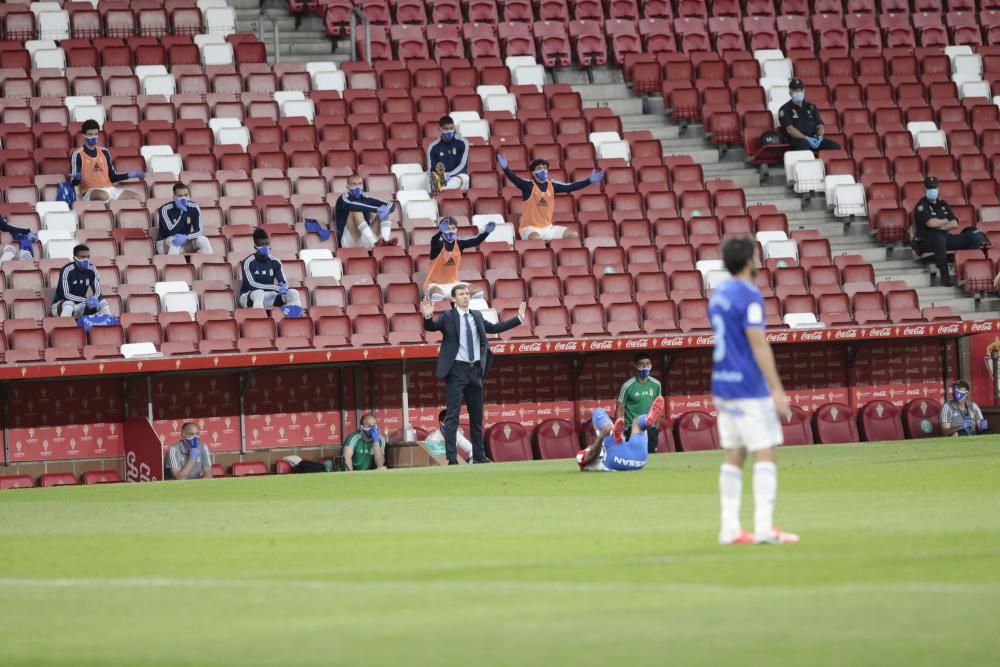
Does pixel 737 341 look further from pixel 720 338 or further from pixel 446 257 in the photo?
pixel 446 257

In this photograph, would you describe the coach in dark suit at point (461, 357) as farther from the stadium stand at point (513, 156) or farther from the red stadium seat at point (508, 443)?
the red stadium seat at point (508, 443)

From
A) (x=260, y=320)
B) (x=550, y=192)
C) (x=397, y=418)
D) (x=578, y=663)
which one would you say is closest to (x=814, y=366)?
(x=550, y=192)

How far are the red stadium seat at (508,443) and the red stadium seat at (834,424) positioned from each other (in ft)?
14.8

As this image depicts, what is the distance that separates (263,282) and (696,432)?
6.53 m

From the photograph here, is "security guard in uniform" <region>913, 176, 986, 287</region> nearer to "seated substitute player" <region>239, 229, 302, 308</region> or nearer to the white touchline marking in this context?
"seated substitute player" <region>239, 229, 302, 308</region>

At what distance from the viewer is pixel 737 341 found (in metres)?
9.44

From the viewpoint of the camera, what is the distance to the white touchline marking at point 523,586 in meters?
7.50

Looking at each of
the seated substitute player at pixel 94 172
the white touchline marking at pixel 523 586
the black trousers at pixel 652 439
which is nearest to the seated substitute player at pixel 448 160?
the seated substitute player at pixel 94 172

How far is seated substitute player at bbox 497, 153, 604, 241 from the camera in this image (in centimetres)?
2577

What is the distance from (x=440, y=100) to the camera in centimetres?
2875

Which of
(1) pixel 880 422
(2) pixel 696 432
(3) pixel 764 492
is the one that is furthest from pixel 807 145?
(3) pixel 764 492

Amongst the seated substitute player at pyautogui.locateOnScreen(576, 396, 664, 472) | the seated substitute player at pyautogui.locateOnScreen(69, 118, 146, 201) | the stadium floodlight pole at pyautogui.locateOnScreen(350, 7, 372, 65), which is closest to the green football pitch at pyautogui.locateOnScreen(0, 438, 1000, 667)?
the seated substitute player at pyautogui.locateOnScreen(576, 396, 664, 472)

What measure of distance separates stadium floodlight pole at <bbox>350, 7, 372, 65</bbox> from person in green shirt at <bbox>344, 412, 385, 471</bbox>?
969 centimetres

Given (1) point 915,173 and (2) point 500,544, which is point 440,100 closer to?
(1) point 915,173
